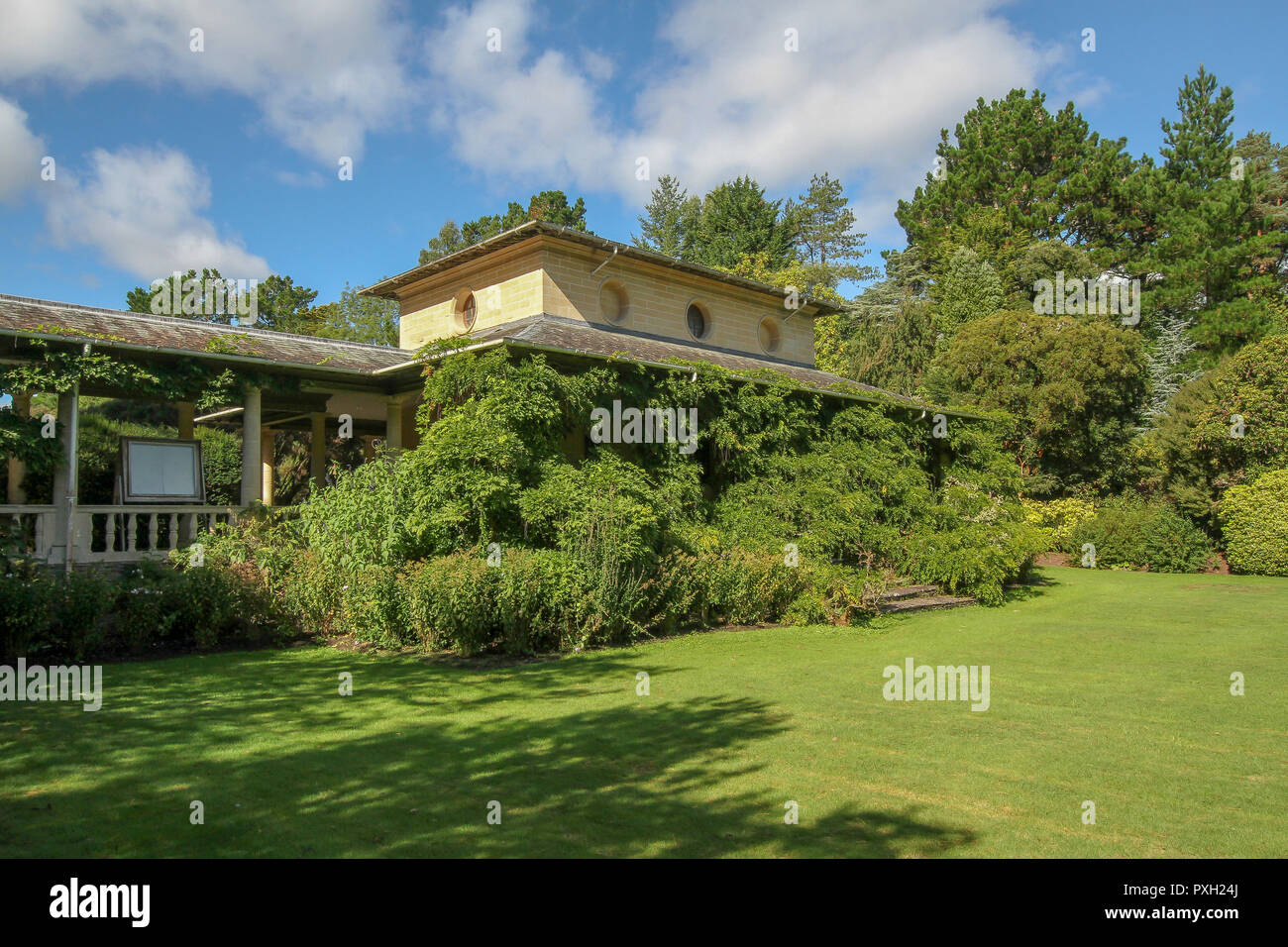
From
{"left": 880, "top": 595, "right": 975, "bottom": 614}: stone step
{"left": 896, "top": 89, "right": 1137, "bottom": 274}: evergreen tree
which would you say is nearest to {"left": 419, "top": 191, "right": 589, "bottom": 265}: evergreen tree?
{"left": 896, "top": 89, "right": 1137, "bottom": 274}: evergreen tree

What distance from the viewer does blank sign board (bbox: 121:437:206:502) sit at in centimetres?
1371

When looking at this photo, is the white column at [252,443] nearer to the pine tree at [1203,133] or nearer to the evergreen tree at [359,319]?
the evergreen tree at [359,319]

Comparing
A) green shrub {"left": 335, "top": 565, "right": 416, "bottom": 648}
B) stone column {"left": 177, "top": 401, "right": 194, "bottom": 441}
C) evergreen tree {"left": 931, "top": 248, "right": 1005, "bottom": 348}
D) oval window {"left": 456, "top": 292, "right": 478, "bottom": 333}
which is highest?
evergreen tree {"left": 931, "top": 248, "right": 1005, "bottom": 348}

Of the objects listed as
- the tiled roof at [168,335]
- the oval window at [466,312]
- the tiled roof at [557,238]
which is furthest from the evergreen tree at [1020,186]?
the tiled roof at [168,335]

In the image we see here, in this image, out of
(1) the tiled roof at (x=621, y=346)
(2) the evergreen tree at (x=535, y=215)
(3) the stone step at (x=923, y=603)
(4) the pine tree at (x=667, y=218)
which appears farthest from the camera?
(4) the pine tree at (x=667, y=218)

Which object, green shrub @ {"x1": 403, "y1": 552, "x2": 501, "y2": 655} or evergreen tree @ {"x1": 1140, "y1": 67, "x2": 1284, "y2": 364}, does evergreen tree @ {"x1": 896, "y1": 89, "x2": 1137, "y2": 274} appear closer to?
evergreen tree @ {"x1": 1140, "y1": 67, "x2": 1284, "y2": 364}

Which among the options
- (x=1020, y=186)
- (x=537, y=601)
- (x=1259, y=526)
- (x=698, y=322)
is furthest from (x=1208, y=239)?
(x=537, y=601)

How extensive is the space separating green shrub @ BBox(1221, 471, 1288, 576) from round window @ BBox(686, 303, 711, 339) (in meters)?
16.5

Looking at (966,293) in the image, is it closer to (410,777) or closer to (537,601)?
(537,601)

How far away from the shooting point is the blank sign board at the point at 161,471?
45.0 feet

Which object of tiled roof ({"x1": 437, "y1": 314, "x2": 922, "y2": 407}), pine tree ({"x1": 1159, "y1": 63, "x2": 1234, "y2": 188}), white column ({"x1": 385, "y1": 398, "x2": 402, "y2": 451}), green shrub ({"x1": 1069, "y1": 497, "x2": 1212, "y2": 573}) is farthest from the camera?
pine tree ({"x1": 1159, "y1": 63, "x2": 1234, "y2": 188})

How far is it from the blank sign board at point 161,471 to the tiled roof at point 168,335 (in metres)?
1.92
